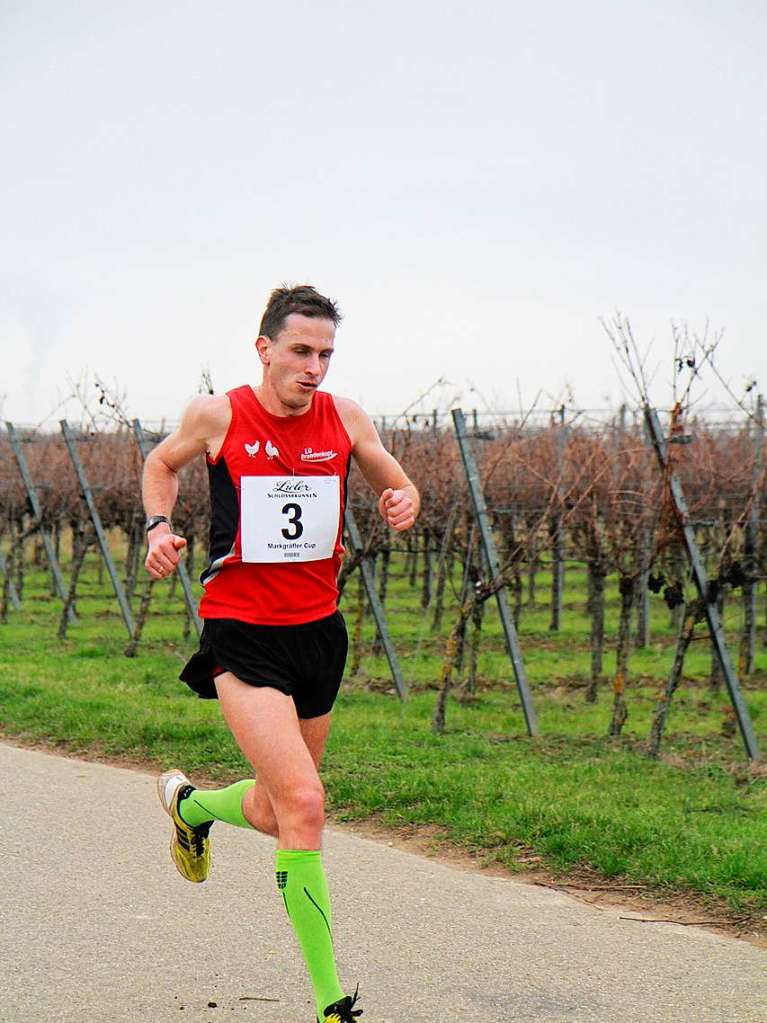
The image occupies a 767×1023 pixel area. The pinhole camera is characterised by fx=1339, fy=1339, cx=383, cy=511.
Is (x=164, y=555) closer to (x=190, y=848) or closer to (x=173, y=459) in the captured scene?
(x=173, y=459)

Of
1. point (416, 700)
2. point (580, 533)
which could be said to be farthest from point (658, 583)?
point (580, 533)

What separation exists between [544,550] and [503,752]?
6.56ft

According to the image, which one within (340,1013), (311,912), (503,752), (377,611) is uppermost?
(377,611)

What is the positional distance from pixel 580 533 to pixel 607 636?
469cm

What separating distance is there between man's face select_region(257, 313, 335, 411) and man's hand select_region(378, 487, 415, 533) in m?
0.43

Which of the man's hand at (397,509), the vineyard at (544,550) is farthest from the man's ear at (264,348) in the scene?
the vineyard at (544,550)

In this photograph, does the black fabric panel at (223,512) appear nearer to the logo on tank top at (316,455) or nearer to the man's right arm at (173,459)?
the man's right arm at (173,459)

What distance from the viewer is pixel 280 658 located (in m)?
4.26

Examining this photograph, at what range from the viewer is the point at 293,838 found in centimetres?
396

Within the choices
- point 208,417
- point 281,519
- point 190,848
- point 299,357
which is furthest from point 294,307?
point 190,848

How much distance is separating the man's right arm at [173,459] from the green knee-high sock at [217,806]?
3.07ft

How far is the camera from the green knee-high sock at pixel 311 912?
3.84 m

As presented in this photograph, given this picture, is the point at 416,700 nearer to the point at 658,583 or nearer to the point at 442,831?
the point at 658,583

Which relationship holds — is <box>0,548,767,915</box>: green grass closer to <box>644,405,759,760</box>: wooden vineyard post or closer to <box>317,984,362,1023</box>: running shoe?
<box>644,405,759,760</box>: wooden vineyard post
